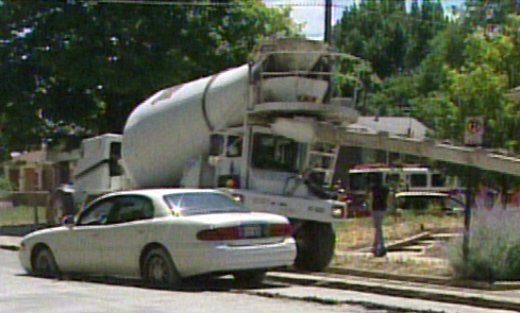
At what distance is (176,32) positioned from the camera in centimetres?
3600

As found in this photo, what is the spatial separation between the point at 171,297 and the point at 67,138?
2536 centimetres

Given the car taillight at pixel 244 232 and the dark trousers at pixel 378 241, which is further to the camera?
the dark trousers at pixel 378 241

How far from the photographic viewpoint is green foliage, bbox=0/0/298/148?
34.2m

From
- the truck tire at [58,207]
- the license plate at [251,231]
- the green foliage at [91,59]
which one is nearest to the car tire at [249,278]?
the license plate at [251,231]

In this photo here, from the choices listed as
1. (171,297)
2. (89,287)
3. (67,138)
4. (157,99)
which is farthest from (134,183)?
(67,138)

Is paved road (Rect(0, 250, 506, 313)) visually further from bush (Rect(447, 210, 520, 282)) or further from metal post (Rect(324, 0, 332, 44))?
metal post (Rect(324, 0, 332, 44))

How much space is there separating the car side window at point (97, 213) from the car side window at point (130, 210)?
211 mm

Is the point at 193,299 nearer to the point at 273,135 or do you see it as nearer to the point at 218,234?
the point at 218,234

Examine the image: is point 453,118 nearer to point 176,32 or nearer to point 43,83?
point 176,32

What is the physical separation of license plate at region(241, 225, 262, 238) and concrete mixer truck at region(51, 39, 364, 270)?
2.64 meters

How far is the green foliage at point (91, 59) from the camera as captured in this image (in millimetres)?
34250

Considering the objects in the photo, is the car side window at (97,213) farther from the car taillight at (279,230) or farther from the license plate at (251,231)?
the car taillight at (279,230)

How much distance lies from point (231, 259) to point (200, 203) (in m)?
1.30

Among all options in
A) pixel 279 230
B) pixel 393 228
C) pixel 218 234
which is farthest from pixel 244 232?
pixel 393 228
